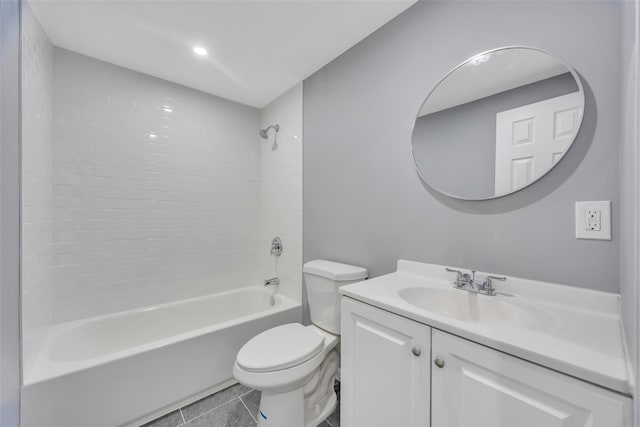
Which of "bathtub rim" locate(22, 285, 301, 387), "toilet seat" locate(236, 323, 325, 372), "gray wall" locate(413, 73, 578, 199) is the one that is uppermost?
"gray wall" locate(413, 73, 578, 199)

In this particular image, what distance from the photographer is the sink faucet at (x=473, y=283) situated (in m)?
1.03

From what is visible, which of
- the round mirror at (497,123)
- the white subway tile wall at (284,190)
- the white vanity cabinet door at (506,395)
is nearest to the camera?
the white vanity cabinet door at (506,395)

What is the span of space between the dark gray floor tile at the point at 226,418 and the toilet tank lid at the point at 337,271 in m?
0.92

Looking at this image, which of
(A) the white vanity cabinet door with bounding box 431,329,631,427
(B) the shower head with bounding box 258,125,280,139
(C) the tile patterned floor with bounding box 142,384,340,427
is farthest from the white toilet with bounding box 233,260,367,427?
(B) the shower head with bounding box 258,125,280,139

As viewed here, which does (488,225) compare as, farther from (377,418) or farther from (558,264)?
(377,418)

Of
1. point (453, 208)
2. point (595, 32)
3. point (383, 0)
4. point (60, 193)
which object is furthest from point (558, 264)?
point (60, 193)

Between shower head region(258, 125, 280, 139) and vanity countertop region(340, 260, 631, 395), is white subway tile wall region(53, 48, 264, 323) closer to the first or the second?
shower head region(258, 125, 280, 139)

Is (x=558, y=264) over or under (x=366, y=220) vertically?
under

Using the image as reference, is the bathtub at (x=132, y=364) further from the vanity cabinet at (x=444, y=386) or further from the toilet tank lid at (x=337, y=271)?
the vanity cabinet at (x=444, y=386)

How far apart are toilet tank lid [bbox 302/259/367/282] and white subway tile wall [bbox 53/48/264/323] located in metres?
1.14

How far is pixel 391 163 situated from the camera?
147 cm

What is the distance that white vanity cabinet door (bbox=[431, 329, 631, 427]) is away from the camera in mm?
528

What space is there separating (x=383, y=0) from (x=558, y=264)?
59.4 inches

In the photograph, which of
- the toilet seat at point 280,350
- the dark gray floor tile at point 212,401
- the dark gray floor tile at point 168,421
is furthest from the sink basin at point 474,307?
the dark gray floor tile at point 168,421
